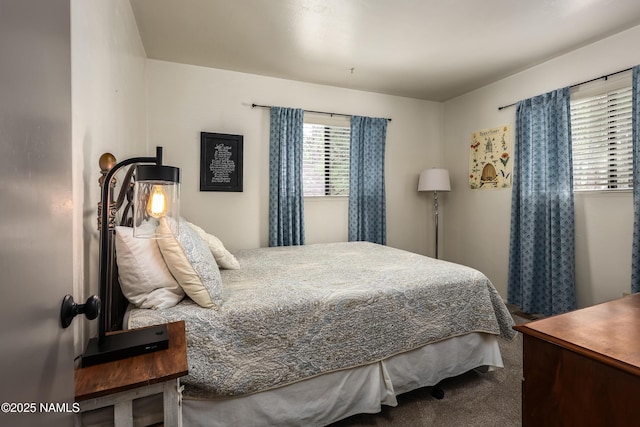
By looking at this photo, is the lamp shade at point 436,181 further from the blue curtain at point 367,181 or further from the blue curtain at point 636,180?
the blue curtain at point 636,180

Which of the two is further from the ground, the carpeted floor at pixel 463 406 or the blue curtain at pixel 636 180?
the blue curtain at pixel 636 180

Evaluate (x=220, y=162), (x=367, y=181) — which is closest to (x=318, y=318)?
(x=220, y=162)

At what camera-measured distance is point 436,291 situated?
6.17ft

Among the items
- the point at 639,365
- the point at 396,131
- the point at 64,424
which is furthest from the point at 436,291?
the point at 396,131

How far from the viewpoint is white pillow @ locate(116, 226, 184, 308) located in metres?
1.38

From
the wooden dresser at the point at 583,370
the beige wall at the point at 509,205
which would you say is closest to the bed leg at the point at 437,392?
the wooden dresser at the point at 583,370

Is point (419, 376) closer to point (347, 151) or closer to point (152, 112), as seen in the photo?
point (347, 151)

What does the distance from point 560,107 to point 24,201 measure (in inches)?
154

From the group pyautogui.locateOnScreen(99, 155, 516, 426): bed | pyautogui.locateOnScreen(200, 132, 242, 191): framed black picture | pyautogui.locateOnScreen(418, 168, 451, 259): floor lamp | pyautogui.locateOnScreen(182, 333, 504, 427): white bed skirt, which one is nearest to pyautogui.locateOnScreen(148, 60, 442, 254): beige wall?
pyautogui.locateOnScreen(200, 132, 242, 191): framed black picture

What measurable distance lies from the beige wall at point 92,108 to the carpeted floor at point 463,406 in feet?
4.96

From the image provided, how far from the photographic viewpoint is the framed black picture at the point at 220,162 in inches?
131

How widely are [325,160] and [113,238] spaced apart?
281 centimetres

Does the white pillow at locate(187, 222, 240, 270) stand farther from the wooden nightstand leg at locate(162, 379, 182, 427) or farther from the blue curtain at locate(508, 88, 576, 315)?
the blue curtain at locate(508, 88, 576, 315)

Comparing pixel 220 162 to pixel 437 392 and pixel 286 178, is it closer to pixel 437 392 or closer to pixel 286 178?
pixel 286 178
